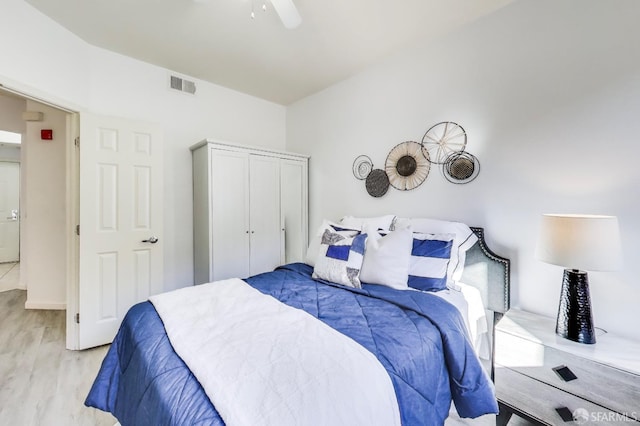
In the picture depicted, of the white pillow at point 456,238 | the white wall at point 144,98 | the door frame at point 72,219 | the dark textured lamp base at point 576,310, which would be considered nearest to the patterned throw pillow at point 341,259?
the white pillow at point 456,238

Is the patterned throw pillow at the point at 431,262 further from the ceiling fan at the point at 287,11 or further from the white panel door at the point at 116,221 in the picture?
the white panel door at the point at 116,221

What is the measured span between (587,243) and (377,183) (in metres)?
1.66

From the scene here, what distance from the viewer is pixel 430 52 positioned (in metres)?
2.35

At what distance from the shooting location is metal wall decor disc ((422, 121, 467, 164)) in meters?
2.16

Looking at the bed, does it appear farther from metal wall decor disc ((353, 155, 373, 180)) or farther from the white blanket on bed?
metal wall decor disc ((353, 155, 373, 180))

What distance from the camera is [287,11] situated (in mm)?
1645

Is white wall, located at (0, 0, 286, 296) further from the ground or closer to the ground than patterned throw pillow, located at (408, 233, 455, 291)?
further from the ground

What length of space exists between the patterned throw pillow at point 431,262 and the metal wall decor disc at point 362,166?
3.71ft

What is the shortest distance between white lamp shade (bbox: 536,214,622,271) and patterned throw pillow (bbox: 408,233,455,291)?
0.57 meters

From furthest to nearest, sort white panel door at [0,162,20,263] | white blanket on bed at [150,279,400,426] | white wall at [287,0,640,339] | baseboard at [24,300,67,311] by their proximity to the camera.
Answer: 1. white panel door at [0,162,20,263]
2. baseboard at [24,300,67,311]
3. white wall at [287,0,640,339]
4. white blanket on bed at [150,279,400,426]

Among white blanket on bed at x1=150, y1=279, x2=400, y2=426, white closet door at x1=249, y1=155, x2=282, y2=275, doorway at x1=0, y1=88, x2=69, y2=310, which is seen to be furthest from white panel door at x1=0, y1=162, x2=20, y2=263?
white blanket on bed at x1=150, y1=279, x2=400, y2=426

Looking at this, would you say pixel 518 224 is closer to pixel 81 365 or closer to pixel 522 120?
pixel 522 120

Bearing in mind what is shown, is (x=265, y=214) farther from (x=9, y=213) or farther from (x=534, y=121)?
(x=9, y=213)

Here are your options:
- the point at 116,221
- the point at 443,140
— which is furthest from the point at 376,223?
the point at 116,221
